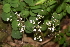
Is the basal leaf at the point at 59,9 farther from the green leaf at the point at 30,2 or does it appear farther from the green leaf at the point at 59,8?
the green leaf at the point at 30,2

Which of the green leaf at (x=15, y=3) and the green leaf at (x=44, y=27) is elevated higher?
the green leaf at (x=15, y=3)

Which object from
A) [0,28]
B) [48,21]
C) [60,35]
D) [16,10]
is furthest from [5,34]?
[60,35]

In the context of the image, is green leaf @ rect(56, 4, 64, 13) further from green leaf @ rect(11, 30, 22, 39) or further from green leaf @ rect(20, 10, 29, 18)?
green leaf @ rect(11, 30, 22, 39)

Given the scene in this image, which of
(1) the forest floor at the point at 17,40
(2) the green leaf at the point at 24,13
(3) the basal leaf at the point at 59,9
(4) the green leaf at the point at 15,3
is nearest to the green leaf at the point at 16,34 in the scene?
(1) the forest floor at the point at 17,40

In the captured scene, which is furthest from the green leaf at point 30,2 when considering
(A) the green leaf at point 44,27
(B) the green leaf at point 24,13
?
(A) the green leaf at point 44,27

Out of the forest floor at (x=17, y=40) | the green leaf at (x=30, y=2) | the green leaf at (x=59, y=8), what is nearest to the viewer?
the green leaf at (x=30, y=2)

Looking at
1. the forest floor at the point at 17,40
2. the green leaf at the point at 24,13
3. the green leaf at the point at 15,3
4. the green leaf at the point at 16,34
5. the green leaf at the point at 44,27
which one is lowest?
the forest floor at the point at 17,40

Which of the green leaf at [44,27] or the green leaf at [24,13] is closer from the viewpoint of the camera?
the green leaf at [24,13]

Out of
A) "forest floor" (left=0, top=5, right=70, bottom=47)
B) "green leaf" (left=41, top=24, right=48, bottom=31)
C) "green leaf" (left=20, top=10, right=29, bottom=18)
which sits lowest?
"forest floor" (left=0, top=5, right=70, bottom=47)

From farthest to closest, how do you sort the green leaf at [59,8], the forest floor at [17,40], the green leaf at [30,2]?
the forest floor at [17,40]
the green leaf at [59,8]
the green leaf at [30,2]

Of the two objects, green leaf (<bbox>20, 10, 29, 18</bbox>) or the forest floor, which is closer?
green leaf (<bbox>20, 10, 29, 18</bbox>)

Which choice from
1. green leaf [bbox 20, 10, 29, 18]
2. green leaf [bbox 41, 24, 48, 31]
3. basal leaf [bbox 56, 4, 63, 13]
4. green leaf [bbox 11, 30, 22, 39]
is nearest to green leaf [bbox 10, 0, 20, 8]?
green leaf [bbox 20, 10, 29, 18]

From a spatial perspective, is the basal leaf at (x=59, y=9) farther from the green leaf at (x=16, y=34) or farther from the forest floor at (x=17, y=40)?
the green leaf at (x=16, y=34)
